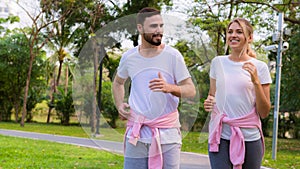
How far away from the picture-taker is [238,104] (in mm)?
2701

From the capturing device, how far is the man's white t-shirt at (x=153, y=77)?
225 cm

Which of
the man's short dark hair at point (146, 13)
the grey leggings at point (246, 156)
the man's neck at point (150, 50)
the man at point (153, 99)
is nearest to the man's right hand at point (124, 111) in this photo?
the man at point (153, 99)

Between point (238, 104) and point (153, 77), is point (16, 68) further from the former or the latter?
point (153, 77)

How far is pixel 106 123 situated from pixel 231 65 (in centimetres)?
76

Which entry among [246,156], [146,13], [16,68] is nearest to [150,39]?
[146,13]

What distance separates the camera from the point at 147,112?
90.8 inches

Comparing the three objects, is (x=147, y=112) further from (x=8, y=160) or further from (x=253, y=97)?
(x=8, y=160)

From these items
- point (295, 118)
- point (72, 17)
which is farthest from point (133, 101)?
point (295, 118)

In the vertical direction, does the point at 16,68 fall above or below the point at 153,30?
above

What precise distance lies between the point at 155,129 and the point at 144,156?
14 cm

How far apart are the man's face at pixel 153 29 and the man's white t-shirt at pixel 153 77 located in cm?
6

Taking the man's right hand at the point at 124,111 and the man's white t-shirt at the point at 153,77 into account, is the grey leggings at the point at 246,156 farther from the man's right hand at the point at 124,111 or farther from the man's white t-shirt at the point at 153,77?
the man's right hand at the point at 124,111

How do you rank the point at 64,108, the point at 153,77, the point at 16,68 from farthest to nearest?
the point at 64,108, the point at 16,68, the point at 153,77

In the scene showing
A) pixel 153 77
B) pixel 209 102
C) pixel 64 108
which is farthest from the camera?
pixel 64 108
